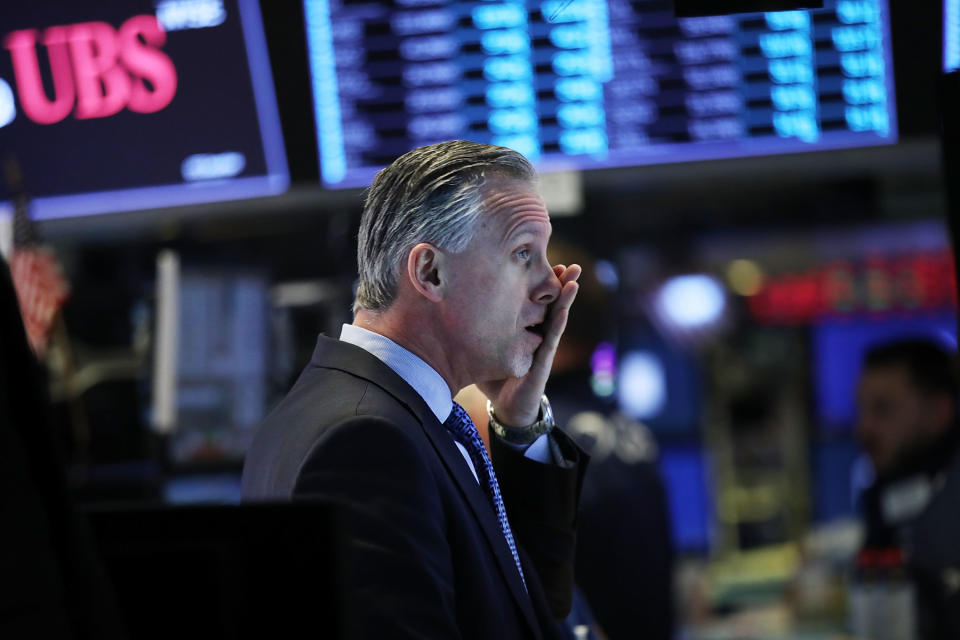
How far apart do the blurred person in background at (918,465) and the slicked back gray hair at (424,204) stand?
2088 mm

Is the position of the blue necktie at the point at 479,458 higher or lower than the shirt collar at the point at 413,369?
lower

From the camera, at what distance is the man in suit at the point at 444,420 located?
1200 mm

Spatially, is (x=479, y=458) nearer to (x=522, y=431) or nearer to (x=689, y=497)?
(x=522, y=431)

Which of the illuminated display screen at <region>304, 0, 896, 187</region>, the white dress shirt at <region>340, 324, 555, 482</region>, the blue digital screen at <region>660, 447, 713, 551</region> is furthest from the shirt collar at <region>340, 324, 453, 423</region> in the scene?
the blue digital screen at <region>660, 447, 713, 551</region>

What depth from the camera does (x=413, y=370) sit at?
1434 millimetres

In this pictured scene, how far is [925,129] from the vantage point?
2166 millimetres

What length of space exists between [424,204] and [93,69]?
1132 millimetres

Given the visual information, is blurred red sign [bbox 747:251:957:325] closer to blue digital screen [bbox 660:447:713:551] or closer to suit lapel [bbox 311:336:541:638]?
blue digital screen [bbox 660:447:713:551]

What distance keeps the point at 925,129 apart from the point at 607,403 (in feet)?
2.96

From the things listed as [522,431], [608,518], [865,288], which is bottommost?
[865,288]

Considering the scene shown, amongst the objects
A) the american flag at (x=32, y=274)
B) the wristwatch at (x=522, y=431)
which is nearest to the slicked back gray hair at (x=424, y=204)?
the wristwatch at (x=522, y=431)

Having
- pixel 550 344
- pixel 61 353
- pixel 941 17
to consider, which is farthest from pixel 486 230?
pixel 61 353

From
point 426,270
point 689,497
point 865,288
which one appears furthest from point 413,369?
point 865,288

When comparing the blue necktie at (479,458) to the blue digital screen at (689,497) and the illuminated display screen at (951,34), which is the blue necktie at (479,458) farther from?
the blue digital screen at (689,497)
